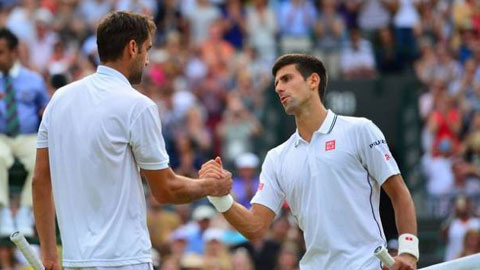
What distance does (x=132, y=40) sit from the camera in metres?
7.70

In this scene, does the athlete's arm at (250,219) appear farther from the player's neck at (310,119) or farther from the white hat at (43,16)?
the white hat at (43,16)

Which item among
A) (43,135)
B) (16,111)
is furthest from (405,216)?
(16,111)

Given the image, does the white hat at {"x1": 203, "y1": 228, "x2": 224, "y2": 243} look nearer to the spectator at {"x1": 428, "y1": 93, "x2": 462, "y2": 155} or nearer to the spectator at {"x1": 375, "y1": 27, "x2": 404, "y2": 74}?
the spectator at {"x1": 428, "y1": 93, "x2": 462, "y2": 155}

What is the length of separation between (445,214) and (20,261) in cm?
731

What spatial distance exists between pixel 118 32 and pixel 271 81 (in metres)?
13.0

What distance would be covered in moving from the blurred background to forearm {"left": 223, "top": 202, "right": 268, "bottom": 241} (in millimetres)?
6879

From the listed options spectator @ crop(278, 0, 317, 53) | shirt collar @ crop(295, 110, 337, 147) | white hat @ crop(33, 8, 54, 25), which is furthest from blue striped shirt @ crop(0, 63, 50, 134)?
spectator @ crop(278, 0, 317, 53)

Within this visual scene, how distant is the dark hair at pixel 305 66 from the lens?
29.8ft

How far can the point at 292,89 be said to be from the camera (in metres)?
8.99

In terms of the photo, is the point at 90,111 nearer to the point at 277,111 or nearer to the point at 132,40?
the point at 132,40

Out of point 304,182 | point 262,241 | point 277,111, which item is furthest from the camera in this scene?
point 277,111

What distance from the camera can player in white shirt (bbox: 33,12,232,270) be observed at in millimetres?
7535

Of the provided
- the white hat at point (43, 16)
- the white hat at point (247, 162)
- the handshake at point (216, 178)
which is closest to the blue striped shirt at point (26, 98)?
the handshake at point (216, 178)

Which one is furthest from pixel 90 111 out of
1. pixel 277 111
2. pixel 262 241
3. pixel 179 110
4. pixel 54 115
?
pixel 277 111
